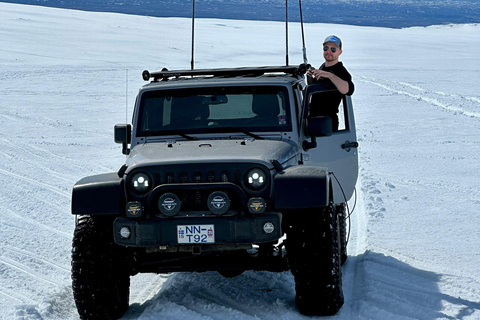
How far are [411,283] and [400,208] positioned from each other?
10.8ft

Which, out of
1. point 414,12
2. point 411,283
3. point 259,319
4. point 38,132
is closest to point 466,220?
point 411,283

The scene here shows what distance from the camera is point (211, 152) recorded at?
5.49m

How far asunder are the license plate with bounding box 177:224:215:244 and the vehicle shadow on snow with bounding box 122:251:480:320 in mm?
506

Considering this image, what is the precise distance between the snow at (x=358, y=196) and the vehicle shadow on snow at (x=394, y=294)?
0.01 m

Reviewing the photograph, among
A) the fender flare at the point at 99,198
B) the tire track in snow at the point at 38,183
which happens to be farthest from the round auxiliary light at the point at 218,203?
the tire track in snow at the point at 38,183

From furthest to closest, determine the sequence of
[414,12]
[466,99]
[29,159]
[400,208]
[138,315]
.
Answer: [414,12] < [466,99] < [29,159] < [400,208] < [138,315]

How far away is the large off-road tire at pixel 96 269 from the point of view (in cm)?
530

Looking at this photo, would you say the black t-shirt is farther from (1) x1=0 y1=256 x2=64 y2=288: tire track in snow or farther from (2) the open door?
(1) x1=0 y1=256 x2=64 y2=288: tire track in snow

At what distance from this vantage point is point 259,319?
5.22m

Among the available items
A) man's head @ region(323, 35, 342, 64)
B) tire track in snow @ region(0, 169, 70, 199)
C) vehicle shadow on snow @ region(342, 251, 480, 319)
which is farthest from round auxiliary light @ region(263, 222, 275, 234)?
tire track in snow @ region(0, 169, 70, 199)

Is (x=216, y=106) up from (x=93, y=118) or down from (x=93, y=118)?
up

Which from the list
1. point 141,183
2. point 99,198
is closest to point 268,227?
point 141,183

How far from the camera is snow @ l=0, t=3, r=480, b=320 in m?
5.75

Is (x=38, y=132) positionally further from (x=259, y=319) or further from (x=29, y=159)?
(x=259, y=319)
